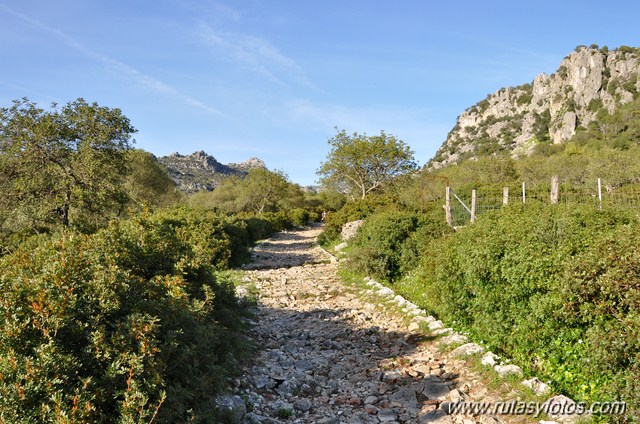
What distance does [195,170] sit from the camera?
5925 inches

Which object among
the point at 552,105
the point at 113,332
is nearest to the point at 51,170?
the point at 113,332

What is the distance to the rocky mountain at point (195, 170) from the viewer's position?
119 meters

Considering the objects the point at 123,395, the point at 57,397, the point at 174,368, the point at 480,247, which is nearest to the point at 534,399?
the point at 480,247

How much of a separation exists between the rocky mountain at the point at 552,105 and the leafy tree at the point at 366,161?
69.0m

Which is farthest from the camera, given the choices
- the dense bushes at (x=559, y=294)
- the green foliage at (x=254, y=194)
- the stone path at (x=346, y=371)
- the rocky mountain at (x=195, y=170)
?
the rocky mountain at (x=195, y=170)

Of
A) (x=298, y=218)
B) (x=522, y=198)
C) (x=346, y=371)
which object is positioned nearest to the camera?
(x=346, y=371)

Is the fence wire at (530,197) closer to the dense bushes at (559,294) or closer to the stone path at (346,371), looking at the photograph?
the dense bushes at (559,294)

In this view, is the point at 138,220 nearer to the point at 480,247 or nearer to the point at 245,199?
the point at 480,247

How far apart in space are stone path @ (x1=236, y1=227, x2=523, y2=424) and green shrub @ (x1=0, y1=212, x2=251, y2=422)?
146cm

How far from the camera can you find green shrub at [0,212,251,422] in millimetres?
3080

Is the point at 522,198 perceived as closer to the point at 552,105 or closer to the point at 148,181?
the point at 148,181

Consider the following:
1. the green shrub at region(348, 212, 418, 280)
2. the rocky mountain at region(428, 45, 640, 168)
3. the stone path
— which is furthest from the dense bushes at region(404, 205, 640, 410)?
the rocky mountain at region(428, 45, 640, 168)

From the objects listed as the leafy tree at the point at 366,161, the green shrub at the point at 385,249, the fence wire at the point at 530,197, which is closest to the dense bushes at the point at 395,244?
the green shrub at the point at 385,249

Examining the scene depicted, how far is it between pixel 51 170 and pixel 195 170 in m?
139
